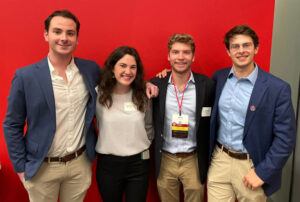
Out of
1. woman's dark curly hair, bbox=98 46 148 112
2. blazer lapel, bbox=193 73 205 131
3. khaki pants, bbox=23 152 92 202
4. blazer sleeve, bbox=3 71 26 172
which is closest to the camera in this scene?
blazer sleeve, bbox=3 71 26 172

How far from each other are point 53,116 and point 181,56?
1.00 m

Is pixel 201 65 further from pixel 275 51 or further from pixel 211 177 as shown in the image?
pixel 211 177

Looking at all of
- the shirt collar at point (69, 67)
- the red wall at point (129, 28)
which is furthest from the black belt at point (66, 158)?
the red wall at point (129, 28)

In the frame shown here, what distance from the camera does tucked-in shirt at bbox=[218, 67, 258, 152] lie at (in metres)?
2.21

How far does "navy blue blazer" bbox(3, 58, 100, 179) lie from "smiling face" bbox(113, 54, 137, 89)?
48cm

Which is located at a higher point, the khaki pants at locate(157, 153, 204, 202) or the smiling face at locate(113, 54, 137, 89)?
the smiling face at locate(113, 54, 137, 89)

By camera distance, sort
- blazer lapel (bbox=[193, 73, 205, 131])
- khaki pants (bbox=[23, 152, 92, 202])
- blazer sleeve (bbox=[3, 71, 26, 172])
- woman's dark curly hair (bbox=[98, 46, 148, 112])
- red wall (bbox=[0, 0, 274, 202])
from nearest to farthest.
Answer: blazer sleeve (bbox=[3, 71, 26, 172]) → khaki pants (bbox=[23, 152, 92, 202]) → woman's dark curly hair (bbox=[98, 46, 148, 112]) → blazer lapel (bbox=[193, 73, 205, 131]) → red wall (bbox=[0, 0, 274, 202])

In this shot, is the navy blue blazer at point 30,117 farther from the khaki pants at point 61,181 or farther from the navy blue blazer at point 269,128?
the navy blue blazer at point 269,128

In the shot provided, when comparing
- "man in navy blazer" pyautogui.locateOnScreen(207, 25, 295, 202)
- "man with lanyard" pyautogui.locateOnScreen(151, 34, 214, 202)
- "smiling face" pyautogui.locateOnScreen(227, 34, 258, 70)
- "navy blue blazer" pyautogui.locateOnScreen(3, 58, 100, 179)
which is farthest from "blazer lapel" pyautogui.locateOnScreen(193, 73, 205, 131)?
"navy blue blazer" pyautogui.locateOnScreen(3, 58, 100, 179)

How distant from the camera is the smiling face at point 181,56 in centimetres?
233

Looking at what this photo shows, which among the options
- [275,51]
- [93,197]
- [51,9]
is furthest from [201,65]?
[93,197]

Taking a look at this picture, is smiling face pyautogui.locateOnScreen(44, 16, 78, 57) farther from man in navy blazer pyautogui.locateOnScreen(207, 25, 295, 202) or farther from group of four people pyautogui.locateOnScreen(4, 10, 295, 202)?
man in navy blazer pyautogui.locateOnScreen(207, 25, 295, 202)

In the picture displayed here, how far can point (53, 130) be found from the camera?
2.13 meters

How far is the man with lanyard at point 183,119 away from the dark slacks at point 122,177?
184mm
